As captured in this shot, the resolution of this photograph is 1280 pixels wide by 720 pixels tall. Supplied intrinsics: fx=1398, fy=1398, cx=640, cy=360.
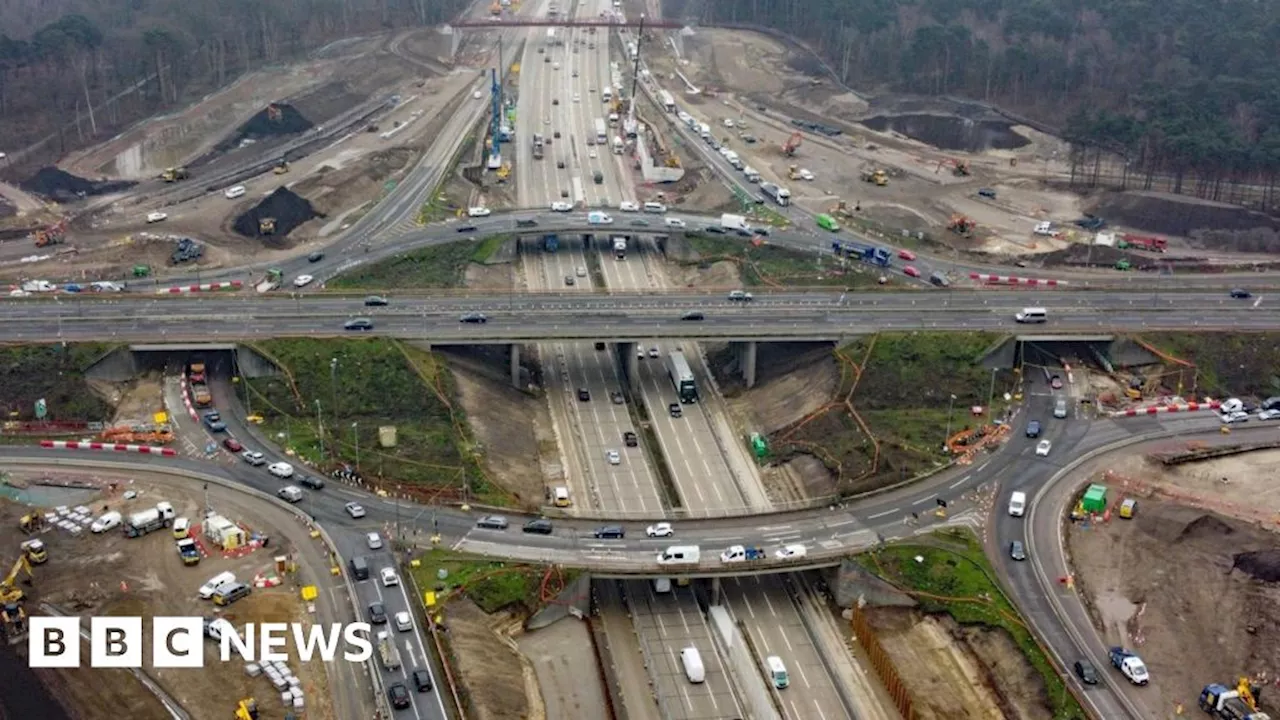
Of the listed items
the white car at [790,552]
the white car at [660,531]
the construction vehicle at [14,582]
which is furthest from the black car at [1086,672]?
the construction vehicle at [14,582]

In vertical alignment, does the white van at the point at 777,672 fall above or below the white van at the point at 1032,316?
below

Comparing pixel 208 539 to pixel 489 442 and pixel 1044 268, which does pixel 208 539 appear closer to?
pixel 489 442

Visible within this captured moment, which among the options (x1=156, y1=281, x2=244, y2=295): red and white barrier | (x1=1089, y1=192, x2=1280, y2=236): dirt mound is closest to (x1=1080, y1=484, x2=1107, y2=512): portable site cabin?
(x1=1089, y1=192, x2=1280, y2=236): dirt mound

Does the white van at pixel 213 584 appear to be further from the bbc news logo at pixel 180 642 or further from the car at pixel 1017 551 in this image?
the car at pixel 1017 551

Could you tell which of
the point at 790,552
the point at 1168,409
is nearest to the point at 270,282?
the point at 790,552

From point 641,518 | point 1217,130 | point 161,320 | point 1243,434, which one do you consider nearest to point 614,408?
point 641,518

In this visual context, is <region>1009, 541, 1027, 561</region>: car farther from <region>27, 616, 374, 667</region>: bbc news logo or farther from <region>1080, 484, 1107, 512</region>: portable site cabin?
<region>27, 616, 374, 667</region>: bbc news logo
